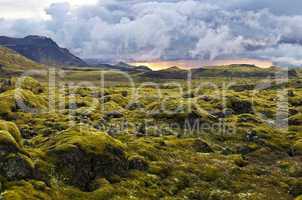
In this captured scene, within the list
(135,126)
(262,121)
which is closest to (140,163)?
(135,126)

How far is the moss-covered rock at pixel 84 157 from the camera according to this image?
5195cm

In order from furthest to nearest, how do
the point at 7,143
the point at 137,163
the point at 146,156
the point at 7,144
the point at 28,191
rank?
the point at 146,156, the point at 137,163, the point at 7,143, the point at 7,144, the point at 28,191

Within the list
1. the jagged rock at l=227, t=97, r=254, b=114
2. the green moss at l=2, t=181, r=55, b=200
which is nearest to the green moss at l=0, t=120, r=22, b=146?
the green moss at l=2, t=181, r=55, b=200

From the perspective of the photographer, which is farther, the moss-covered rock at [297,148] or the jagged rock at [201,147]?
the moss-covered rock at [297,148]

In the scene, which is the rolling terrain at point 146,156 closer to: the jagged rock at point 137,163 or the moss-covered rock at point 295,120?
the jagged rock at point 137,163

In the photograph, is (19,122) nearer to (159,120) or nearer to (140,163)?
(159,120)

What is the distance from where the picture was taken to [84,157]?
54.0 metres

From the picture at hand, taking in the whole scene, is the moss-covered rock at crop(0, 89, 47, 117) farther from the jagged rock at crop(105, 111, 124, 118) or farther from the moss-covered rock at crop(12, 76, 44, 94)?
the moss-covered rock at crop(12, 76, 44, 94)

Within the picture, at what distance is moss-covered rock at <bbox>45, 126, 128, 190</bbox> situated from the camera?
2045 inches

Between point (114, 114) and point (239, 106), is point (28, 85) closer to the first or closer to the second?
point (114, 114)

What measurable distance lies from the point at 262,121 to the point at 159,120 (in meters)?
31.4

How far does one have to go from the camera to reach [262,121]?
12744cm

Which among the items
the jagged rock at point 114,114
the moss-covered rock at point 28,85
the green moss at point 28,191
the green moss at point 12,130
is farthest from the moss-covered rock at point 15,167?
the moss-covered rock at point 28,85

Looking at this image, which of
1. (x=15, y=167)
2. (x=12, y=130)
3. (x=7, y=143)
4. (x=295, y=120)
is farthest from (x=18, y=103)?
(x=295, y=120)
